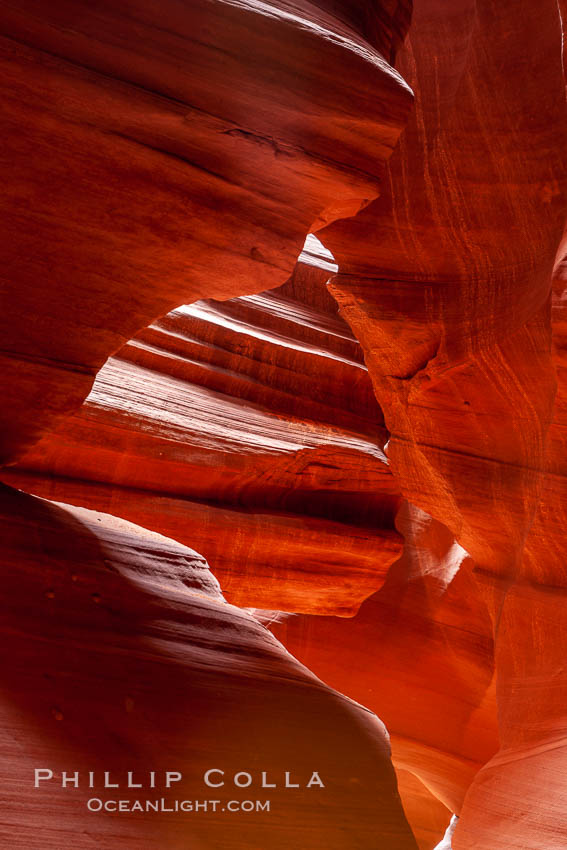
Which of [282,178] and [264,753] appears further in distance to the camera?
[282,178]

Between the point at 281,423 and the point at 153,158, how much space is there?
587 centimetres

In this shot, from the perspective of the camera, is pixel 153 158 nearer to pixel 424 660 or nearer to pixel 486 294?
pixel 486 294

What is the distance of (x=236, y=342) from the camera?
8.92 meters

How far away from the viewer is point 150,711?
2461mm

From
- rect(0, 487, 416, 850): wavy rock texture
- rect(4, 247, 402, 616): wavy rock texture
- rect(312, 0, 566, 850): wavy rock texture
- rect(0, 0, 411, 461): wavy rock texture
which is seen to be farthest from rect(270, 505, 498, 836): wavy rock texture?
rect(0, 0, 411, 461): wavy rock texture

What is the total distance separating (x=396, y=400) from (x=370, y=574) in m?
2.17

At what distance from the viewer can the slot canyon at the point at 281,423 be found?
2453mm

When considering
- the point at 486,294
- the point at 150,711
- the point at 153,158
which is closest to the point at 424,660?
the point at 486,294

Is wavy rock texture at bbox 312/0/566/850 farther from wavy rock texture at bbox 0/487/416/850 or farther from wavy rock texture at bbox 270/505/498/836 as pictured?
wavy rock texture at bbox 0/487/416/850

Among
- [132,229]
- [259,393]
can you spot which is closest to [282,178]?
[132,229]

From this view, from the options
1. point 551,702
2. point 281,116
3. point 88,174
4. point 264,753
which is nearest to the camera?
point 264,753

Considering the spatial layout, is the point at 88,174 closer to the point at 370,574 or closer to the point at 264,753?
the point at 264,753

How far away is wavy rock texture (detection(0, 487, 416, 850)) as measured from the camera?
6.98 ft

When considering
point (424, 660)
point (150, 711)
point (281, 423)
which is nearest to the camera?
point (150, 711)
